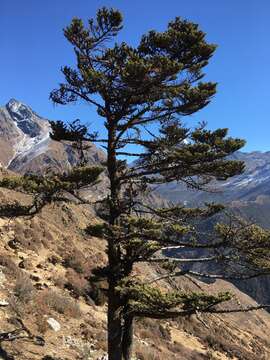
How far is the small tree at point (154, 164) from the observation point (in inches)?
507

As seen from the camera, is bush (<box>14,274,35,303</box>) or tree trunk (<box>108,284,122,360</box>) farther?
bush (<box>14,274,35,303</box>)

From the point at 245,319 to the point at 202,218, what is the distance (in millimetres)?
62880

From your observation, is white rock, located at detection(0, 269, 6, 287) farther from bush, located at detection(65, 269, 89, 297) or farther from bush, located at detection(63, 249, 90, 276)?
bush, located at detection(63, 249, 90, 276)

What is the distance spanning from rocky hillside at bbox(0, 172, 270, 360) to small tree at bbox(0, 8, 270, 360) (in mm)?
876

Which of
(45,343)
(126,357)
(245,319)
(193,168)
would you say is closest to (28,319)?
(45,343)

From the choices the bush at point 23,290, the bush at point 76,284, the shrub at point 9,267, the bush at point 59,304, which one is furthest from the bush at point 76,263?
the bush at point 23,290

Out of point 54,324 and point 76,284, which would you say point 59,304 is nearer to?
point 54,324

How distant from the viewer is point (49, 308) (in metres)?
20.3

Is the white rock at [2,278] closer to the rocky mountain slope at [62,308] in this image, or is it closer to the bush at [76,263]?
the rocky mountain slope at [62,308]

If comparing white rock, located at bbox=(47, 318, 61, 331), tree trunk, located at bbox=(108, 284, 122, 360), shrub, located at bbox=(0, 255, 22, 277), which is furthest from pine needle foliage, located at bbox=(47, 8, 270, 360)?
shrub, located at bbox=(0, 255, 22, 277)

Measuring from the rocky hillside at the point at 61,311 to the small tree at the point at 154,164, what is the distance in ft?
2.87

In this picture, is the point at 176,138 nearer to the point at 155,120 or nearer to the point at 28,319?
the point at 155,120

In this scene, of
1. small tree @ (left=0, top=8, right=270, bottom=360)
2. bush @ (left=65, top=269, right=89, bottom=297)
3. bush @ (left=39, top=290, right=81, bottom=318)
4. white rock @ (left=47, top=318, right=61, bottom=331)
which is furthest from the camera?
bush @ (left=65, top=269, right=89, bottom=297)

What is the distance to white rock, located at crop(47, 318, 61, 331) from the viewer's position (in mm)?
18406
